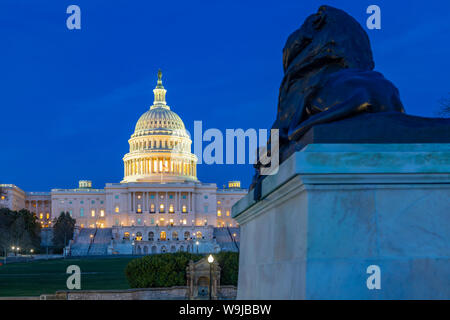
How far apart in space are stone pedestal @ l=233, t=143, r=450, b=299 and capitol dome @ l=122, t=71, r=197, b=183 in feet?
449

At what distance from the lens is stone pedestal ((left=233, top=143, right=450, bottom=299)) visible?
495 cm

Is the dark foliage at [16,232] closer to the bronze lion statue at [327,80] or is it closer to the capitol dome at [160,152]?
the capitol dome at [160,152]

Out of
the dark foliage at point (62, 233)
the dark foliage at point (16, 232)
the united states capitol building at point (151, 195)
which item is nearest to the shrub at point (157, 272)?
the dark foliage at point (16, 232)

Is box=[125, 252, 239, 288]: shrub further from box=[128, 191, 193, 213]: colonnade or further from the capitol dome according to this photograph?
the capitol dome

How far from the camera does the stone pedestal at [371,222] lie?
4949mm

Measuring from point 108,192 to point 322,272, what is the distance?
5440 inches

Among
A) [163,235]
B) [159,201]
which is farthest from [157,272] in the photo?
[159,201]

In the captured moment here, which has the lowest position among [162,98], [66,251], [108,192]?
[66,251]

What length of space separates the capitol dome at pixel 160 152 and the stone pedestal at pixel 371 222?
13686cm

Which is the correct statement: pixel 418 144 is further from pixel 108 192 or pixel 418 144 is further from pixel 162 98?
pixel 162 98

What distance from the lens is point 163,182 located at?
140 metres

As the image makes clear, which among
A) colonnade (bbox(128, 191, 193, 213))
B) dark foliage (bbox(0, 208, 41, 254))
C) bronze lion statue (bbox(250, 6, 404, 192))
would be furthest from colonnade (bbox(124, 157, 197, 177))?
bronze lion statue (bbox(250, 6, 404, 192))
